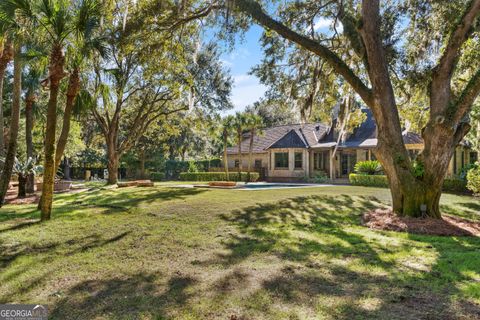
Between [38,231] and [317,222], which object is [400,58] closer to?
[317,222]

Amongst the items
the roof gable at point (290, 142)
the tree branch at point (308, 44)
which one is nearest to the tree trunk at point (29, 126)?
the tree branch at point (308, 44)

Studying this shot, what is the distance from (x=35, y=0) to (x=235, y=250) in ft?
23.2

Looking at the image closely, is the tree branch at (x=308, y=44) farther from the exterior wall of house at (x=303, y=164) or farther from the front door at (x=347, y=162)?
the front door at (x=347, y=162)

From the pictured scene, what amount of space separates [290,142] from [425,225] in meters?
21.3

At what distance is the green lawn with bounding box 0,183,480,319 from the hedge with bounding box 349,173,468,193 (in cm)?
1100

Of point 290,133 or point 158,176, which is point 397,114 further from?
point 158,176

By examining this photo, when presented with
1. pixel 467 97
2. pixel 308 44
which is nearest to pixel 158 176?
pixel 308 44

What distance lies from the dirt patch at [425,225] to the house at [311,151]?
16.4m

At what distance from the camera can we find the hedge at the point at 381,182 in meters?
16.2

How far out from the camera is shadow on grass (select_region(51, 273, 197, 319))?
10.4 feet

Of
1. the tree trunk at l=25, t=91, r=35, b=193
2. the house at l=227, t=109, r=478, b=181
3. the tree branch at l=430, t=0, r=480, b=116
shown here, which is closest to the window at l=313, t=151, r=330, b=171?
the house at l=227, t=109, r=478, b=181

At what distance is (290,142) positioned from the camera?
2861 centimetres

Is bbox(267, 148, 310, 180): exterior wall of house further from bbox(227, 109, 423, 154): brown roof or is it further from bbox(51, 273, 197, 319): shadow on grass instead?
bbox(51, 273, 197, 319): shadow on grass

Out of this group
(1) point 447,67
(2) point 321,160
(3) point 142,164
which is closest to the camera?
(1) point 447,67
